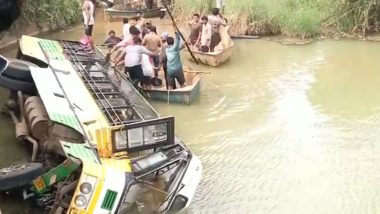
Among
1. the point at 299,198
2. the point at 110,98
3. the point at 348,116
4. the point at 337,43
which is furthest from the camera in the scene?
the point at 337,43

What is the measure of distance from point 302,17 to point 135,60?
30.3ft

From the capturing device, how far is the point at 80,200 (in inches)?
250

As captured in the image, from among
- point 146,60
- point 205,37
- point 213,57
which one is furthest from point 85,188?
point 205,37

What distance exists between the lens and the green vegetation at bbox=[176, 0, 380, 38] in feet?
64.6

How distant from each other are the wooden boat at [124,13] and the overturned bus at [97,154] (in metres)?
13.6

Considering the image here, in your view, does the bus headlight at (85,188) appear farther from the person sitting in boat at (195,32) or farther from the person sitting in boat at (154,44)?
the person sitting in boat at (195,32)

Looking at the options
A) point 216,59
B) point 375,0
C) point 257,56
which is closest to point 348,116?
point 216,59

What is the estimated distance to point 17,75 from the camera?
11.0 metres

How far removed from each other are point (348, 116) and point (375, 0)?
9363 mm

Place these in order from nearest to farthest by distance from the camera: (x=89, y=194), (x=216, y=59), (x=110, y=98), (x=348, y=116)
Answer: (x=89, y=194)
(x=110, y=98)
(x=348, y=116)
(x=216, y=59)

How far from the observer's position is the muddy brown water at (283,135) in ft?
27.4

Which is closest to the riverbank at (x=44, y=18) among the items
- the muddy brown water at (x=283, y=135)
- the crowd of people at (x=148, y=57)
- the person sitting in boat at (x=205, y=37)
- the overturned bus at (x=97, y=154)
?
the crowd of people at (x=148, y=57)

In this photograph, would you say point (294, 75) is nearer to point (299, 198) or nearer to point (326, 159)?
point (326, 159)

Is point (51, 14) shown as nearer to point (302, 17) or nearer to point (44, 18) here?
point (44, 18)
